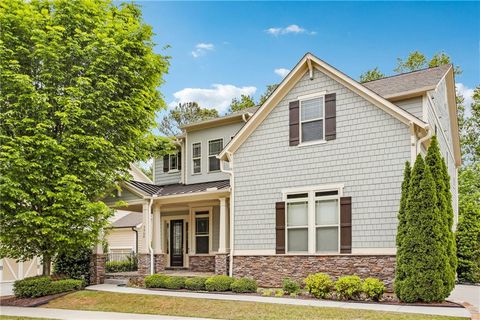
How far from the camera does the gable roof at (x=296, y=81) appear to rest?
44.0 ft

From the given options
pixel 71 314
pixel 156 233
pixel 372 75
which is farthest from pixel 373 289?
pixel 372 75

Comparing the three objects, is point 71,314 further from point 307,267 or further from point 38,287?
point 307,267

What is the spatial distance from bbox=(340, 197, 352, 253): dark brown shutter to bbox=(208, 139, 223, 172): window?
7.53 meters

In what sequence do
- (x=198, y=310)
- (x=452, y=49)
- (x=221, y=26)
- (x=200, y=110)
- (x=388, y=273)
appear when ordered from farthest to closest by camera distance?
(x=200, y=110), (x=452, y=49), (x=221, y=26), (x=388, y=273), (x=198, y=310)

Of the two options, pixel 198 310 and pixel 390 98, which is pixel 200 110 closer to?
pixel 390 98

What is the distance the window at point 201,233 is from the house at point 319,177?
2227 millimetres

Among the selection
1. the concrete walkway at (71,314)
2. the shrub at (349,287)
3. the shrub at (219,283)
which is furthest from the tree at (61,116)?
the shrub at (349,287)

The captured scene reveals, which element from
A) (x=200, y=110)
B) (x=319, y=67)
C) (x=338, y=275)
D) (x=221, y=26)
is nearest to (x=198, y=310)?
(x=338, y=275)

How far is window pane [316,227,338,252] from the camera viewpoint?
46.6ft

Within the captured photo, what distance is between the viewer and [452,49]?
102 feet

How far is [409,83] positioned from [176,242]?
1225 centimetres

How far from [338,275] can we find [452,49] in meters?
23.3

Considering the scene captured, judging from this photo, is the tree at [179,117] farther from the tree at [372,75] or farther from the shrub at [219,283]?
the shrub at [219,283]

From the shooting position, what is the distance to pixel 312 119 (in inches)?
603
